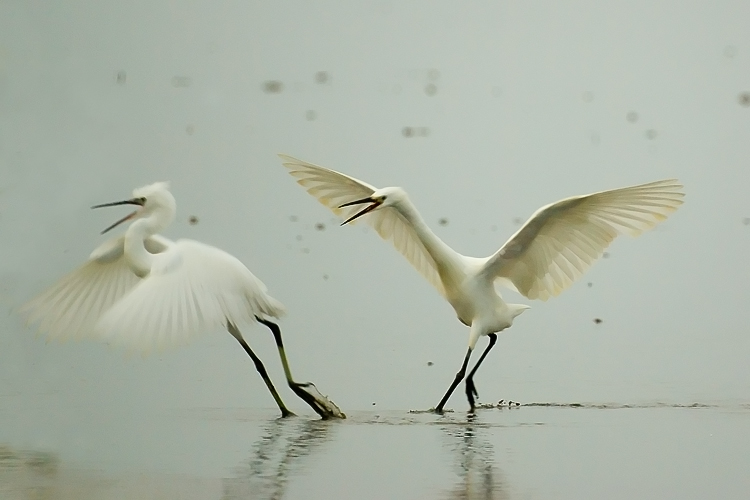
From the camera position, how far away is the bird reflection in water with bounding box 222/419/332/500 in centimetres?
197

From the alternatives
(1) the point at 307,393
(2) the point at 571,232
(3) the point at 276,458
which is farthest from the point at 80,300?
(2) the point at 571,232

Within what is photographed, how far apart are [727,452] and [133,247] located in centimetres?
150

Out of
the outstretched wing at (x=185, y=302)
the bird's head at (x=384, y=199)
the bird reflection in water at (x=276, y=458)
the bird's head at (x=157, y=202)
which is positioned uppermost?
the bird's head at (x=384, y=199)

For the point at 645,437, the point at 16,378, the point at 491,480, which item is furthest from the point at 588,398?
the point at 16,378

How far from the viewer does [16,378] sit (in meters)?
3.11

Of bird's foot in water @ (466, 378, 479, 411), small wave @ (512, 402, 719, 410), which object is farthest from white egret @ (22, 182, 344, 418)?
small wave @ (512, 402, 719, 410)

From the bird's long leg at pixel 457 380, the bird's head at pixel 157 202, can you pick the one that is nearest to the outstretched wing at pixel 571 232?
the bird's long leg at pixel 457 380

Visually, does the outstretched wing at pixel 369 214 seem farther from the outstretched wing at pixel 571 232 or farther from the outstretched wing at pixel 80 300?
the outstretched wing at pixel 80 300

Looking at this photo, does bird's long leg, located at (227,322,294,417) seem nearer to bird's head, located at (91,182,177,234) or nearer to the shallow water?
the shallow water

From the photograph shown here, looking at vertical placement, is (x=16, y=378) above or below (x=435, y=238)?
below

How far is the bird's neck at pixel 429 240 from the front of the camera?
2.74 metres

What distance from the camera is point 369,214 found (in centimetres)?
295

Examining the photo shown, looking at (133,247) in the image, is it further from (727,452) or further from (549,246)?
(727,452)

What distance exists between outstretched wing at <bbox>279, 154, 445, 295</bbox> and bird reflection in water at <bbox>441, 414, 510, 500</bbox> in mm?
513
